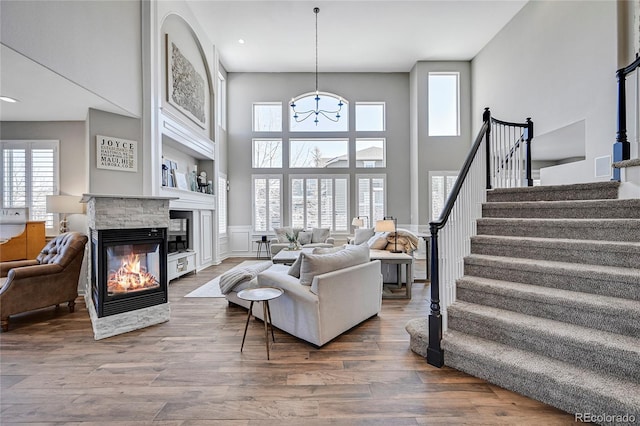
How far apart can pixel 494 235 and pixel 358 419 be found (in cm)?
225

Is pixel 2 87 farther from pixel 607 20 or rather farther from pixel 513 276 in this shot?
pixel 607 20

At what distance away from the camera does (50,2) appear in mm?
2867

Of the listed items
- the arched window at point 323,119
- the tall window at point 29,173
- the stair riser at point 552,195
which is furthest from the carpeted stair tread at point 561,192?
the tall window at point 29,173

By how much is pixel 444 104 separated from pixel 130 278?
26.4 ft

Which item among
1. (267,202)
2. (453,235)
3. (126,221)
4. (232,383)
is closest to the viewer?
(232,383)

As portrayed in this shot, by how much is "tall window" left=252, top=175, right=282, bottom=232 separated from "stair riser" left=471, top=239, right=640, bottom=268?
5716 millimetres

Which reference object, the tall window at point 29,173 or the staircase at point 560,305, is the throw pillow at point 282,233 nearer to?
the tall window at point 29,173

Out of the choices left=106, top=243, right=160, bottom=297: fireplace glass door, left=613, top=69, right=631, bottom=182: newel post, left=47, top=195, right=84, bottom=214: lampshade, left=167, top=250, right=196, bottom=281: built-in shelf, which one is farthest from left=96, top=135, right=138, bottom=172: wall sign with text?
left=613, top=69, right=631, bottom=182: newel post

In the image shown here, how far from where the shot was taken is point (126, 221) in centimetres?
311

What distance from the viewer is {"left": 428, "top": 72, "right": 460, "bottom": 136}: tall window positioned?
7496 mm

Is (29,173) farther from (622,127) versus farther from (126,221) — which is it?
(622,127)

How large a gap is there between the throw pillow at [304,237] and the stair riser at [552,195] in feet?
15.1

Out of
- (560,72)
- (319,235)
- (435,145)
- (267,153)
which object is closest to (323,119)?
(267,153)

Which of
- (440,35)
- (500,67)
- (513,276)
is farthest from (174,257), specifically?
(500,67)
